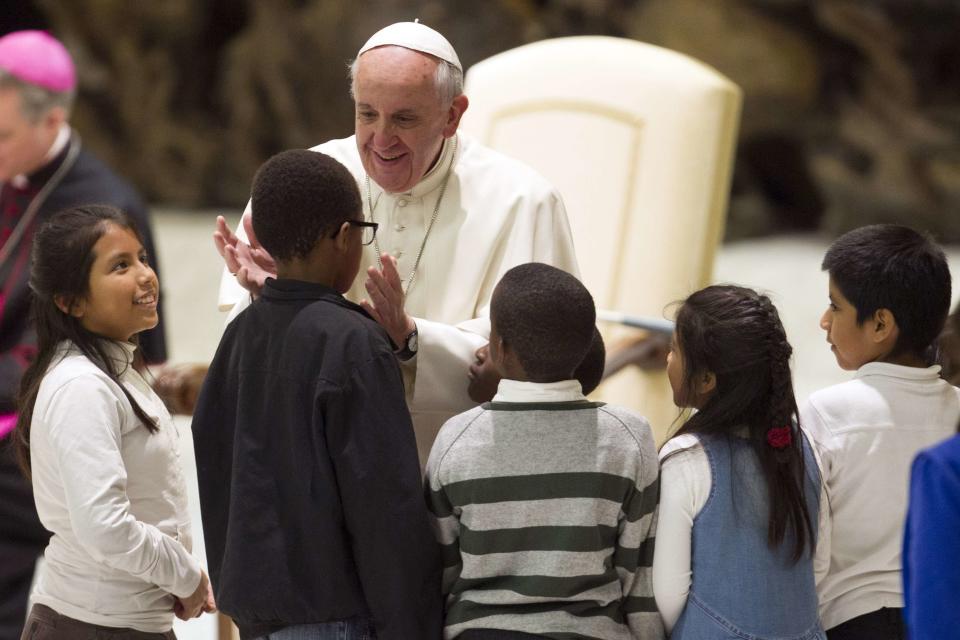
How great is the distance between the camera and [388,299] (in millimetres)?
2408

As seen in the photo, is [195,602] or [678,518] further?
[195,602]

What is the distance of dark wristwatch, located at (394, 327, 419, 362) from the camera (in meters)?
2.62

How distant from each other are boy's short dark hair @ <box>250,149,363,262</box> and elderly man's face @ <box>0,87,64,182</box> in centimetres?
227

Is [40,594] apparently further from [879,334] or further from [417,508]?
[879,334]

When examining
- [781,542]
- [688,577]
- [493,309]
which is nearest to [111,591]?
[493,309]

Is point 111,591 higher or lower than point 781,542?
lower

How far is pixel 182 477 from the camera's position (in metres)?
2.52

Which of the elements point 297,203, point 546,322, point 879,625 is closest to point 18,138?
point 297,203

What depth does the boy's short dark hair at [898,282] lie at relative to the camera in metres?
2.36

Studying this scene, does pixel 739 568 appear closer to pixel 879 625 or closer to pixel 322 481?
pixel 879 625

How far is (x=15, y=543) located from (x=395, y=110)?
6.76 feet

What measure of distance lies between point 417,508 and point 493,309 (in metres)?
0.34

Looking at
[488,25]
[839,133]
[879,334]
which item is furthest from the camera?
[488,25]

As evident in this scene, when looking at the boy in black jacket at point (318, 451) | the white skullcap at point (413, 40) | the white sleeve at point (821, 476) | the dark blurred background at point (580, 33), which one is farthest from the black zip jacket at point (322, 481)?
the dark blurred background at point (580, 33)
